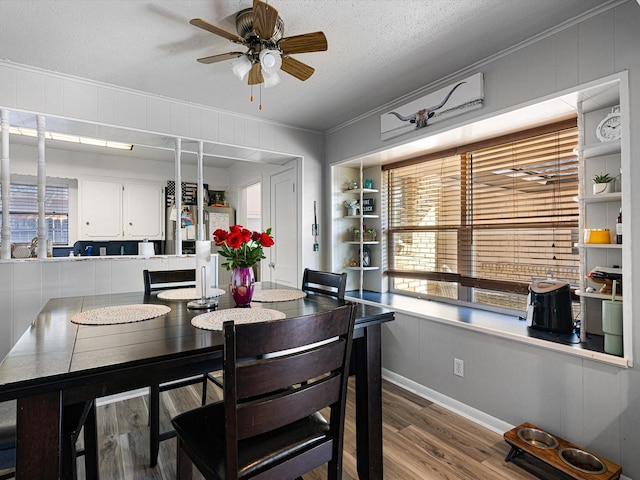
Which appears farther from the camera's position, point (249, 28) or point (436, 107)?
point (436, 107)

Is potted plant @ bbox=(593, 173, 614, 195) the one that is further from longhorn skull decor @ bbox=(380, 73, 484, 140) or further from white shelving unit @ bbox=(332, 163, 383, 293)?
white shelving unit @ bbox=(332, 163, 383, 293)

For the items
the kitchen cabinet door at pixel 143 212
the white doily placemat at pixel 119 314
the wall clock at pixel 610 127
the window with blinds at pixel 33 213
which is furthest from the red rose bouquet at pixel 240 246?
the window with blinds at pixel 33 213

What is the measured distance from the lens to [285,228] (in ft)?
13.2

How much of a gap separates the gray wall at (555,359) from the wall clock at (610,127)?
13 cm

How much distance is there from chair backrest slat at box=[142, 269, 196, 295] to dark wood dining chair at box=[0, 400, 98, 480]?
81cm

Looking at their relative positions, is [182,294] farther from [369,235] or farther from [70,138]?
[70,138]

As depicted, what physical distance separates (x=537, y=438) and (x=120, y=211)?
198 inches

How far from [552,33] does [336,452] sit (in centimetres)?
244

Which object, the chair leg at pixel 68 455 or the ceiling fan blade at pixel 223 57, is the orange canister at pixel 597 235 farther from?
the chair leg at pixel 68 455

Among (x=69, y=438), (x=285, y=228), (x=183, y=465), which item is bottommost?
(x=183, y=465)

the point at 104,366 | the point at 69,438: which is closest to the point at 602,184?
the point at 104,366

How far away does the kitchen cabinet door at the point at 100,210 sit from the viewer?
4.45 meters

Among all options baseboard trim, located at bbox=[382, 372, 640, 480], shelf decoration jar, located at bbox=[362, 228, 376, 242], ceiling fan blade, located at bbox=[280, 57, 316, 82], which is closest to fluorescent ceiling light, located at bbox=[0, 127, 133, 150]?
ceiling fan blade, located at bbox=[280, 57, 316, 82]

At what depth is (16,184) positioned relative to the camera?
4.19 metres
